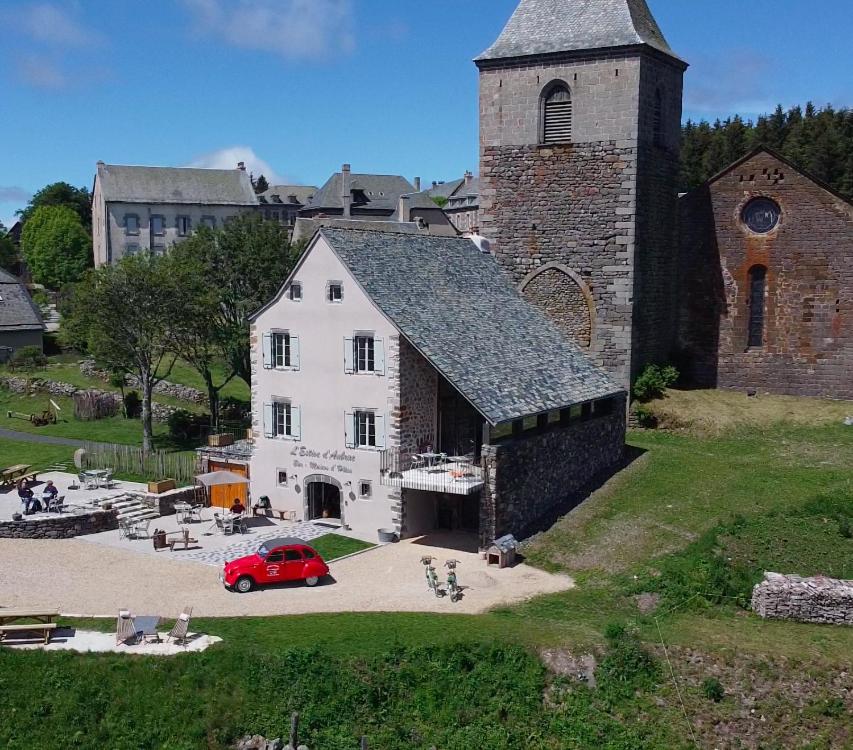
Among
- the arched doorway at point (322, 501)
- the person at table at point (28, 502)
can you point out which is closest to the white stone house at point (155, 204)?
the person at table at point (28, 502)

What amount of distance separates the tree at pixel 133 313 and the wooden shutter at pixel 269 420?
1056 centimetres

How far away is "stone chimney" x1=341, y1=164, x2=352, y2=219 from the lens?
279 ft

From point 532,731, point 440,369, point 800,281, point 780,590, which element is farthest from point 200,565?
point 800,281

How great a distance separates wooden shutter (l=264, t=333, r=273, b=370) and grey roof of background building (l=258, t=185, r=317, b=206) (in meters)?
74.7

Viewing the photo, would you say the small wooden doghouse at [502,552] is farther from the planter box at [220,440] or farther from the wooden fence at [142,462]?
the planter box at [220,440]

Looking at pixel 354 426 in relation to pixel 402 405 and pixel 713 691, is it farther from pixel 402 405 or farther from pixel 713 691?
pixel 713 691

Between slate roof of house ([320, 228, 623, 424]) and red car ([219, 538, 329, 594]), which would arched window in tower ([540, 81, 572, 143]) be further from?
red car ([219, 538, 329, 594])

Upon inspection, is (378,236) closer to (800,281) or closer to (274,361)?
(274,361)

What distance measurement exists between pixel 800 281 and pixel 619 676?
21674 millimetres

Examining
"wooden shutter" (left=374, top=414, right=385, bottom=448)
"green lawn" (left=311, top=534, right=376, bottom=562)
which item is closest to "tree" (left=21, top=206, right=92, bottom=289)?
"wooden shutter" (left=374, top=414, right=385, bottom=448)

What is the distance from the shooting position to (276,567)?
23.0 m

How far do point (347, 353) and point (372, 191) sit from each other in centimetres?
6534

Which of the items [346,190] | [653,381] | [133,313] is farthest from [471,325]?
[346,190]

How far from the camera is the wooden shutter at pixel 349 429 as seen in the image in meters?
27.1
